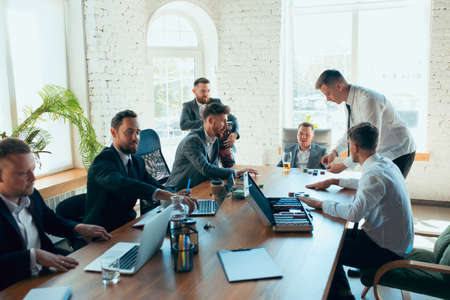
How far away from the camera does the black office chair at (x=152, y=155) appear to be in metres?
3.39

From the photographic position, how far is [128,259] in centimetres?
172

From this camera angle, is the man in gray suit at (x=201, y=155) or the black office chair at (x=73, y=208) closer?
the black office chair at (x=73, y=208)

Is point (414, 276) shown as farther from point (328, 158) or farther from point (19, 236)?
point (19, 236)

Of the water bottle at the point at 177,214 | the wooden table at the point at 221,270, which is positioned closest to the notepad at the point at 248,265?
the wooden table at the point at 221,270

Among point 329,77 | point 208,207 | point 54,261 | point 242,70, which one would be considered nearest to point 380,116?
point 329,77

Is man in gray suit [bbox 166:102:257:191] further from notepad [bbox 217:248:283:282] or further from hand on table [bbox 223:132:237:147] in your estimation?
notepad [bbox 217:248:283:282]

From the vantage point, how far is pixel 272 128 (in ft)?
19.4

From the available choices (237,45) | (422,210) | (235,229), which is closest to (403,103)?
(422,210)

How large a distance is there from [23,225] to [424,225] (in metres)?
4.09

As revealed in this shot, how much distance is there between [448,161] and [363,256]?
140 inches

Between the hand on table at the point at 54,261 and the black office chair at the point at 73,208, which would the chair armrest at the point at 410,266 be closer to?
the hand on table at the point at 54,261

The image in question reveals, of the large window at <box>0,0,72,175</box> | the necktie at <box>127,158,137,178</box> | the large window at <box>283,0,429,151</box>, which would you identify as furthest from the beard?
the large window at <box>283,0,429,151</box>

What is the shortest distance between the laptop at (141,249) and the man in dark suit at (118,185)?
487 mm

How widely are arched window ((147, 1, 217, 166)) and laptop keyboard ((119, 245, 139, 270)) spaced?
407 cm
